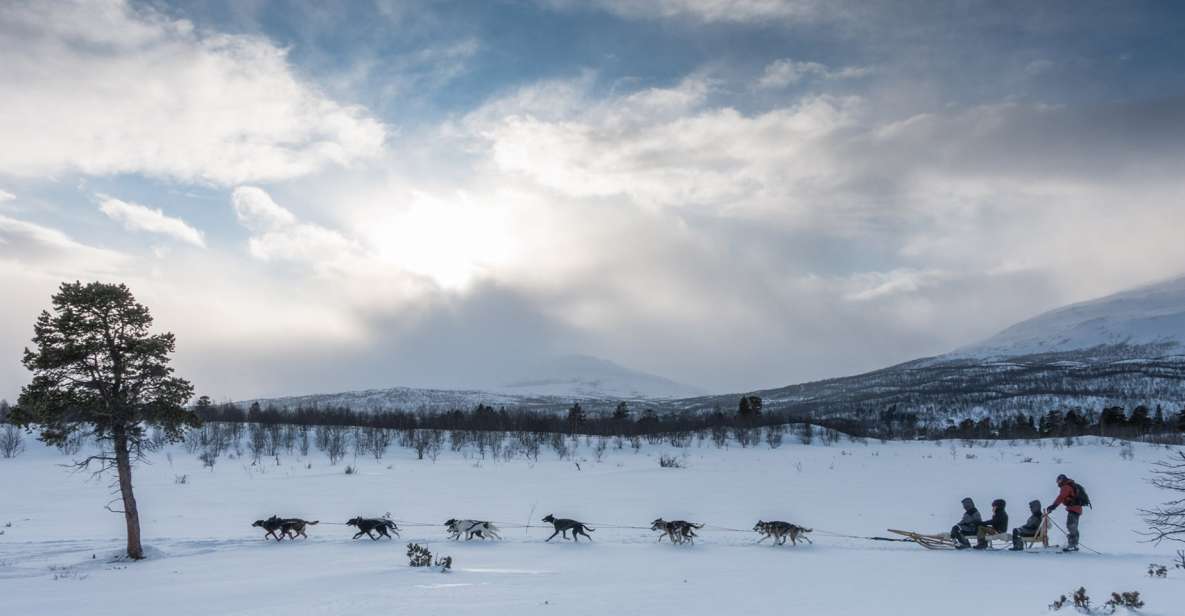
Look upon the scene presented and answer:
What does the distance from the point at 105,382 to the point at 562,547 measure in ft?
40.3

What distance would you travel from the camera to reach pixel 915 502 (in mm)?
25828

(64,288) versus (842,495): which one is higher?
(64,288)

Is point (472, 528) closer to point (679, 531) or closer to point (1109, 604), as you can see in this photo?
point (679, 531)

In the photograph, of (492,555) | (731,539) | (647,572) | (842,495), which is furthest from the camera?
(842,495)

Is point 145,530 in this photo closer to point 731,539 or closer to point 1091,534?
point 731,539

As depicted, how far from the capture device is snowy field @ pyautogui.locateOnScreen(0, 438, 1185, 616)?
1060 cm

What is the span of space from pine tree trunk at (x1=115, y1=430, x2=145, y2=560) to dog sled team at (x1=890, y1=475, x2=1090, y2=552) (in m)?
17.6

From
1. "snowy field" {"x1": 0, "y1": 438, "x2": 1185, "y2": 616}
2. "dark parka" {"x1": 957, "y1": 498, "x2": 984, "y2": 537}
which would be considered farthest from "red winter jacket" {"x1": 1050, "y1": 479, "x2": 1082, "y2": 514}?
"dark parka" {"x1": 957, "y1": 498, "x2": 984, "y2": 537}

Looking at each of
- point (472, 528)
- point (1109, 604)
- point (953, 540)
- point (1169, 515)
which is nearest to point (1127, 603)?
point (1109, 604)

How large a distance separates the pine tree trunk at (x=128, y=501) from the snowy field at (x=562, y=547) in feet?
1.47

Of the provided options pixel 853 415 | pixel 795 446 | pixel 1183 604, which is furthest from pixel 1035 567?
pixel 853 415

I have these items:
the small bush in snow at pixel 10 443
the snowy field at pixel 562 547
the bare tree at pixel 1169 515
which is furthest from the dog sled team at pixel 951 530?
the small bush in snow at pixel 10 443

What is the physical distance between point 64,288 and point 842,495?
26904 millimetres

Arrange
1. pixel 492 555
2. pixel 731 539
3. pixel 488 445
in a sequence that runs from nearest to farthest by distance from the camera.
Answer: pixel 492 555
pixel 731 539
pixel 488 445
